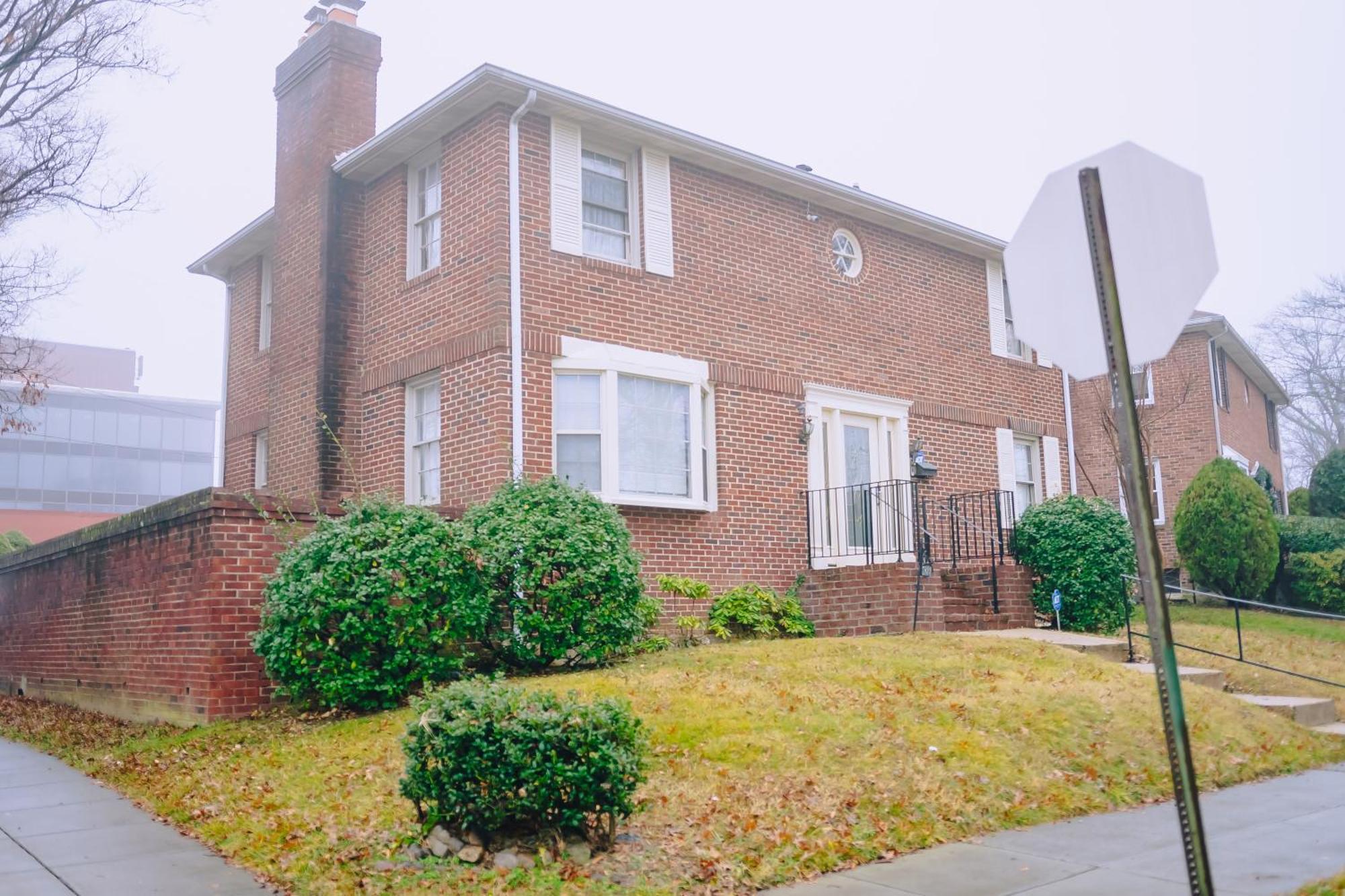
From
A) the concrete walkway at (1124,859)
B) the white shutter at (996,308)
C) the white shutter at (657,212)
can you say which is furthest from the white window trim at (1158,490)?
the concrete walkway at (1124,859)

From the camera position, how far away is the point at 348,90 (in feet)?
48.7

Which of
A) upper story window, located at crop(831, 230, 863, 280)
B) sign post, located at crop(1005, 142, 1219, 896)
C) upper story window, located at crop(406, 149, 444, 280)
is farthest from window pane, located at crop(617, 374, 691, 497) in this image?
sign post, located at crop(1005, 142, 1219, 896)

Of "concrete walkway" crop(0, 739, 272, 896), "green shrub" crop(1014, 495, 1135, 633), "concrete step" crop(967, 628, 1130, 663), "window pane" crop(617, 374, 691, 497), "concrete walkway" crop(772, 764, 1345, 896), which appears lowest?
"concrete walkway" crop(772, 764, 1345, 896)

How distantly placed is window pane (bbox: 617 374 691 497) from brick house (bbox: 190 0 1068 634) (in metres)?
0.03

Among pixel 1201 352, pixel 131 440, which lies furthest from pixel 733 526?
pixel 131 440

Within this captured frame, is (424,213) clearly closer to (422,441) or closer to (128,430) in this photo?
(422,441)

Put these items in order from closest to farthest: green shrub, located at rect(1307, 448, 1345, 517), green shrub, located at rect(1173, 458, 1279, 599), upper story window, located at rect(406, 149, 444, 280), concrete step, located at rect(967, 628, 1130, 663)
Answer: concrete step, located at rect(967, 628, 1130, 663) < upper story window, located at rect(406, 149, 444, 280) < green shrub, located at rect(1173, 458, 1279, 599) < green shrub, located at rect(1307, 448, 1345, 517)

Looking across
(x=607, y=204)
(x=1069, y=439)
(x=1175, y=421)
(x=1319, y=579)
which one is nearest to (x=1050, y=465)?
(x=1069, y=439)

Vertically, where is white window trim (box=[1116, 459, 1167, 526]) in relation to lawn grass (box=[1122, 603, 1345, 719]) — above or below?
above

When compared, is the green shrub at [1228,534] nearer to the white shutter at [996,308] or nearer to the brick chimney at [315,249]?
the white shutter at [996,308]

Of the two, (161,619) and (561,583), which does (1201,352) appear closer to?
(561,583)

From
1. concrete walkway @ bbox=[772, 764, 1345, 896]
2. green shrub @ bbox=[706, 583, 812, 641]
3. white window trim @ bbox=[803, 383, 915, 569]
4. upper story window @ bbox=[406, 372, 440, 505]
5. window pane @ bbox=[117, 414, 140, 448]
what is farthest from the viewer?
window pane @ bbox=[117, 414, 140, 448]

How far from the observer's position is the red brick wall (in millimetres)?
10203

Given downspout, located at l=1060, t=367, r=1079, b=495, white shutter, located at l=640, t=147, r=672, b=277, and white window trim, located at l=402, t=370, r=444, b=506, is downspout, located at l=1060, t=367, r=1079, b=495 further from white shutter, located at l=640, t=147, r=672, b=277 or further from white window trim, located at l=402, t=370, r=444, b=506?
white window trim, located at l=402, t=370, r=444, b=506
